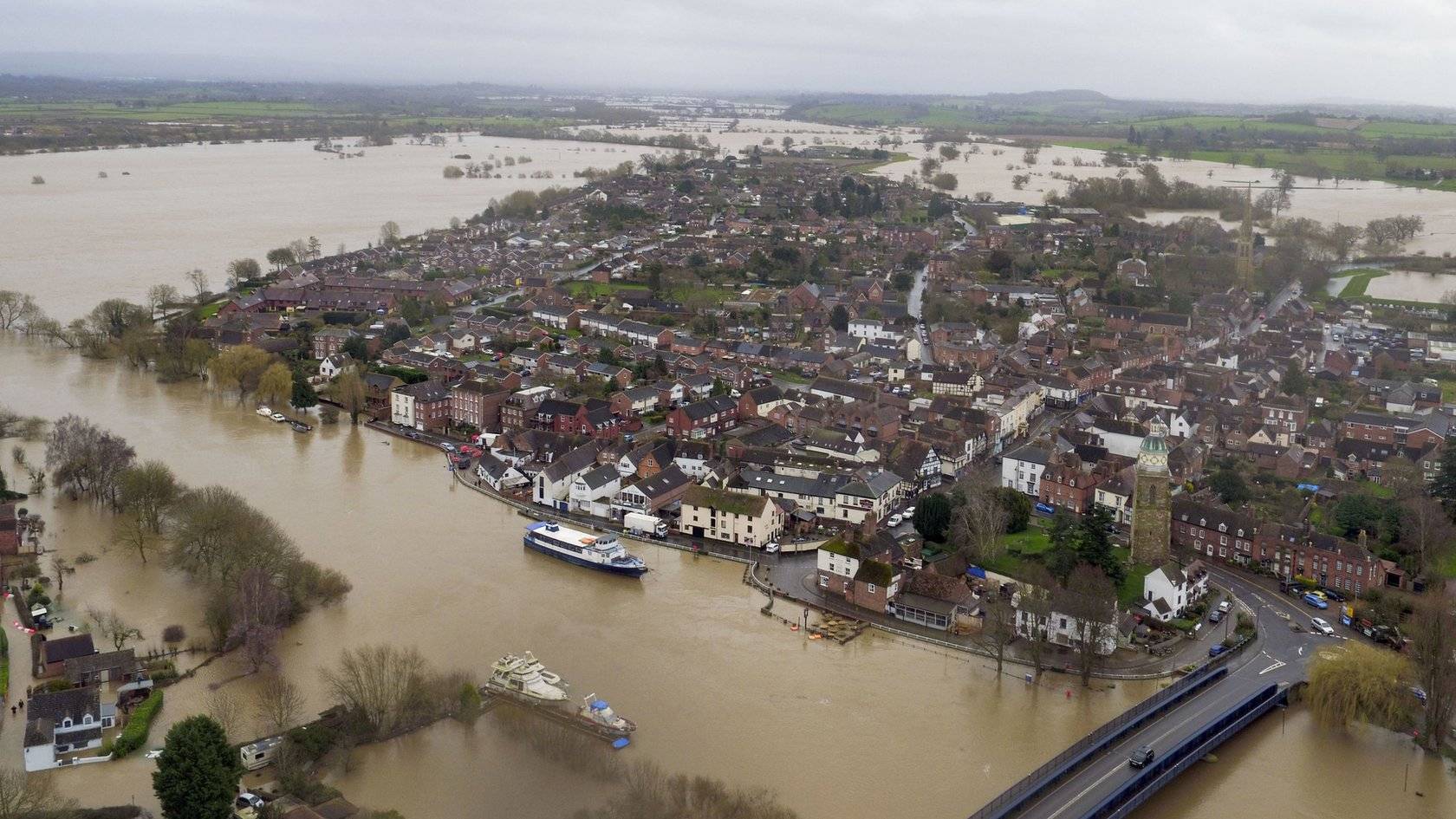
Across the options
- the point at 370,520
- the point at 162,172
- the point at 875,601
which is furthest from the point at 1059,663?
the point at 162,172

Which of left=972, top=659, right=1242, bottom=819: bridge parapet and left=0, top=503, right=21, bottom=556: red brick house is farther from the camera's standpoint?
left=0, top=503, right=21, bottom=556: red brick house

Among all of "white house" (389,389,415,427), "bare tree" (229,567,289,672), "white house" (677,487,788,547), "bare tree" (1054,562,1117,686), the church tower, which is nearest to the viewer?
"bare tree" (229,567,289,672)

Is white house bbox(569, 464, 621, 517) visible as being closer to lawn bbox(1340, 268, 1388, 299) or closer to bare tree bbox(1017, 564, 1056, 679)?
bare tree bbox(1017, 564, 1056, 679)

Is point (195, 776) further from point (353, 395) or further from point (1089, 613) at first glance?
point (353, 395)

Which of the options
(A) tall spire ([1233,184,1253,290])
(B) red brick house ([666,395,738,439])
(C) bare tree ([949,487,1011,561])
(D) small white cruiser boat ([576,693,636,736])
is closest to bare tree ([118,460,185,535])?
(D) small white cruiser boat ([576,693,636,736])

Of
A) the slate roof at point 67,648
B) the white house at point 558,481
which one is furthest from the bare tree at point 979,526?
the slate roof at point 67,648

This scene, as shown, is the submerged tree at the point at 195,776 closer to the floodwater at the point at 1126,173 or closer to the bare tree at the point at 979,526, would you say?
the bare tree at the point at 979,526

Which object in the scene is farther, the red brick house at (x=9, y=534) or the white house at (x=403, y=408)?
the white house at (x=403, y=408)
